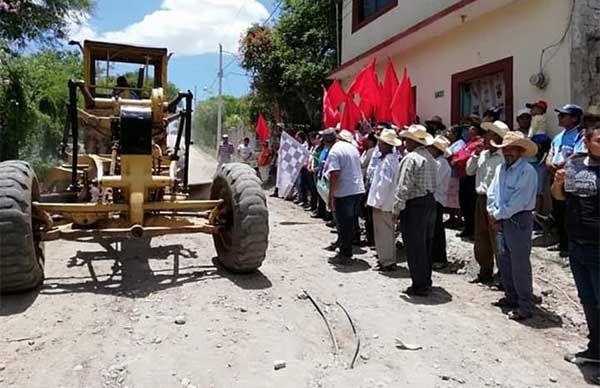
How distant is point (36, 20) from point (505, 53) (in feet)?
42.7

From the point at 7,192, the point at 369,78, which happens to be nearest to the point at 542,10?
the point at 369,78

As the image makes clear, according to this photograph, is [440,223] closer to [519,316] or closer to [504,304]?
[504,304]

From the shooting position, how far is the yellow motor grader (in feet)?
17.5

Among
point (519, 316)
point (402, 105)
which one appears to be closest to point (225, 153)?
point (402, 105)

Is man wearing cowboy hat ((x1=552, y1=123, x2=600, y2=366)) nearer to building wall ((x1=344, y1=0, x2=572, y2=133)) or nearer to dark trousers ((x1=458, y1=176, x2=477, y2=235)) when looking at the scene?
dark trousers ((x1=458, y1=176, x2=477, y2=235))

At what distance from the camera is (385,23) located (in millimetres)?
13961

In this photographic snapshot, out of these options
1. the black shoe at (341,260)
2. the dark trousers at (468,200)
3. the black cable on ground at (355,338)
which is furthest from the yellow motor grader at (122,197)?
the dark trousers at (468,200)

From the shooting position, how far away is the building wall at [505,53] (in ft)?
26.5

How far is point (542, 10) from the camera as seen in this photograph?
332 inches

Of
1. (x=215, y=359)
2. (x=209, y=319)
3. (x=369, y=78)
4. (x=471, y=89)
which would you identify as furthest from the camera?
(x=369, y=78)

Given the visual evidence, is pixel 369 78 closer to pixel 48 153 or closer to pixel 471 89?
pixel 471 89

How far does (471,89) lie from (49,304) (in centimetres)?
814

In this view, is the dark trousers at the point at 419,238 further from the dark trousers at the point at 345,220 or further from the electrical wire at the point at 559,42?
the electrical wire at the point at 559,42

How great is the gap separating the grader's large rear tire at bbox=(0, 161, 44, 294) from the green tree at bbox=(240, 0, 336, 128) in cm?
1370
